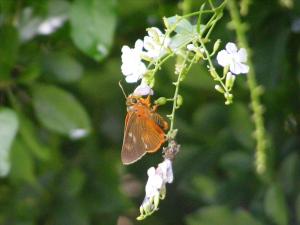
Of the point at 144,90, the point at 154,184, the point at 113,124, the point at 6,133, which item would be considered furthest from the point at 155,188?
the point at 113,124

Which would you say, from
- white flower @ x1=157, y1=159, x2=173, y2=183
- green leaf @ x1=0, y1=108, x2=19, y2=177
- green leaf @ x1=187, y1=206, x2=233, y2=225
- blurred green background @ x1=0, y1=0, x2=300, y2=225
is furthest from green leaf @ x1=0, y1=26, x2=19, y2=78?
white flower @ x1=157, y1=159, x2=173, y2=183

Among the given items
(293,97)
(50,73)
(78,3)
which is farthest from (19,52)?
(293,97)

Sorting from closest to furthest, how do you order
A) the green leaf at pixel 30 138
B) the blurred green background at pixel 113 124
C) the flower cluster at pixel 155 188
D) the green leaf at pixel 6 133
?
the flower cluster at pixel 155 188, the green leaf at pixel 6 133, the blurred green background at pixel 113 124, the green leaf at pixel 30 138

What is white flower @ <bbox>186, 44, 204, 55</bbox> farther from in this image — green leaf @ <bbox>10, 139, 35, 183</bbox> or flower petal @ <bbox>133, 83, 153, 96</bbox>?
green leaf @ <bbox>10, 139, 35, 183</bbox>

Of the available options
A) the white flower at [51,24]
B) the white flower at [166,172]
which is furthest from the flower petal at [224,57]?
the white flower at [51,24]

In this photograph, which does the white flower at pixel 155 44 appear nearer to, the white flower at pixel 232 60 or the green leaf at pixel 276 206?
the white flower at pixel 232 60

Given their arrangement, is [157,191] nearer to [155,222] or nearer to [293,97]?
[293,97]

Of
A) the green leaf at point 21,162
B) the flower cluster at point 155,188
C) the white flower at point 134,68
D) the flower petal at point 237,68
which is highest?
the green leaf at point 21,162
